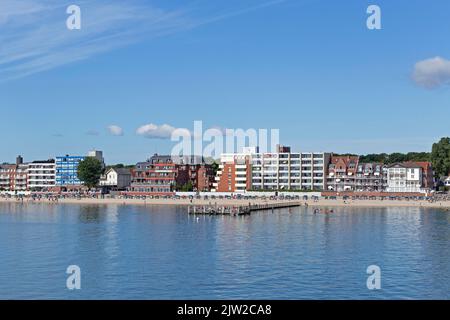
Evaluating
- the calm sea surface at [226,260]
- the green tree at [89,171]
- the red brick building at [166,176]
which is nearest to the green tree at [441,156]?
the red brick building at [166,176]

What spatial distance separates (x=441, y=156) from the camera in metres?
166

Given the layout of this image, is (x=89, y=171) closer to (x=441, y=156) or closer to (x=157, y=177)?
(x=157, y=177)

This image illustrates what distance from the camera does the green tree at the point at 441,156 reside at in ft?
540

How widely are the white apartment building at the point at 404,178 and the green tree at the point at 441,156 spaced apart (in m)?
6.56

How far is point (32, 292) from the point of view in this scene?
1583 inches

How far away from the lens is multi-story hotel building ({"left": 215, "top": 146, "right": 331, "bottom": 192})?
17412cm

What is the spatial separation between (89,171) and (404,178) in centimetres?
9242

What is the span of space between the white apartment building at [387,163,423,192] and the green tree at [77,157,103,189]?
286ft

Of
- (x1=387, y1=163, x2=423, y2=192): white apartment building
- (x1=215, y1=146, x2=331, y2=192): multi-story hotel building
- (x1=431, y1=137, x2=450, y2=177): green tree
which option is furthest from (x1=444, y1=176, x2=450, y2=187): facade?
(x1=215, y1=146, x2=331, y2=192): multi-story hotel building

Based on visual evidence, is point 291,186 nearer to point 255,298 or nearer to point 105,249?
point 105,249

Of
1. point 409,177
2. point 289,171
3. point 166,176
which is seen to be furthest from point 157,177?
point 409,177
